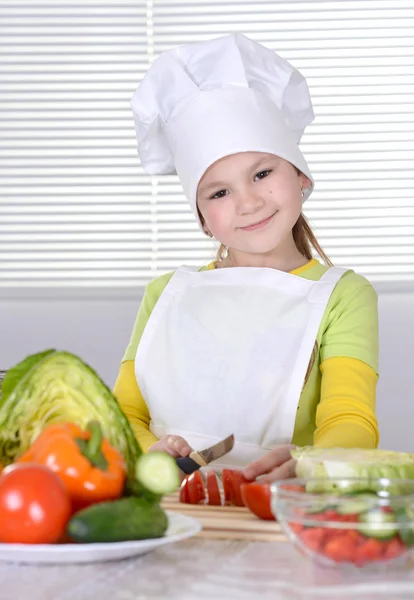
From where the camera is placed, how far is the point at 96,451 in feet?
2.55

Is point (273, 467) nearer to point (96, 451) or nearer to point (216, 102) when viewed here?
point (96, 451)

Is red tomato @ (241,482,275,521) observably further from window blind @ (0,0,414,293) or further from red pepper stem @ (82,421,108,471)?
window blind @ (0,0,414,293)

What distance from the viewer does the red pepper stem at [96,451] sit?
77 cm

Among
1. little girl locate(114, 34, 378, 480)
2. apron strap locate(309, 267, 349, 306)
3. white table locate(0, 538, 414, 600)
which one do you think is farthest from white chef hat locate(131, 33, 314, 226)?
white table locate(0, 538, 414, 600)

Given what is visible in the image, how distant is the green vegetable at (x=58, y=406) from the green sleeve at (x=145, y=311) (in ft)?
3.22

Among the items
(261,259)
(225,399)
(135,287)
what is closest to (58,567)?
(225,399)

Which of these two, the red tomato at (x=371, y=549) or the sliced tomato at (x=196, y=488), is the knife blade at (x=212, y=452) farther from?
the red tomato at (x=371, y=549)

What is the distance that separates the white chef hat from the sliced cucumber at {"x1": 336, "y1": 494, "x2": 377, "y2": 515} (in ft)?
3.43

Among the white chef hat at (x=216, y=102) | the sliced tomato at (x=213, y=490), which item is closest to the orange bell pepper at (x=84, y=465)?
the sliced tomato at (x=213, y=490)

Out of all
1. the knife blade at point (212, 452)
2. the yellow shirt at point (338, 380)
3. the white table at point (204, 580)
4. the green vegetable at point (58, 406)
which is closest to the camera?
the white table at point (204, 580)

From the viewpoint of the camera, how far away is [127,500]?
747mm

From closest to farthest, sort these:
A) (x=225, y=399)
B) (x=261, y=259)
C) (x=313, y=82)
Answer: (x=225, y=399)
(x=261, y=259)
(x=313, y=82)

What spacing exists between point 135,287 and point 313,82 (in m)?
0.74

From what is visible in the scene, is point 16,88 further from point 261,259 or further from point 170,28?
point 261,259
